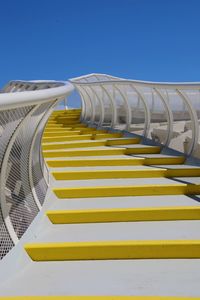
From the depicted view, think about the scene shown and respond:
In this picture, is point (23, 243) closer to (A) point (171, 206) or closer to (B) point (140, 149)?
(A) point (171, 206)

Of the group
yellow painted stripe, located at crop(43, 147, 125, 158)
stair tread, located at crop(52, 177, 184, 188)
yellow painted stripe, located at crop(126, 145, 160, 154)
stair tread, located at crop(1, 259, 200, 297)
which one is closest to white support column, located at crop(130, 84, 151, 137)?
yellow painted stripe, located at crop(126, 145, 160, 154)

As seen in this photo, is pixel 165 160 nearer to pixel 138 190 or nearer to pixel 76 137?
pixel 138 190

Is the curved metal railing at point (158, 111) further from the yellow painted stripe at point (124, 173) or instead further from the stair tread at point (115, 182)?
the stair tread at point (115, 182)

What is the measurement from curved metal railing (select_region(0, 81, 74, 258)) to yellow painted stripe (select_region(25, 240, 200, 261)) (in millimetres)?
367

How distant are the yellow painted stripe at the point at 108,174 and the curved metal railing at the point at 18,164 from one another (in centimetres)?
125

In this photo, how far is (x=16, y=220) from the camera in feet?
11.0

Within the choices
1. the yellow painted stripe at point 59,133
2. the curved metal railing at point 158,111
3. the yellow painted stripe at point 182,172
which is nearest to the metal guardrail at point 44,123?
the curved metal railing at point 158,111

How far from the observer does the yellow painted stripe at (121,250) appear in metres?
3.41

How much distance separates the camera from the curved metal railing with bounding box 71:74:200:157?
6.00 m

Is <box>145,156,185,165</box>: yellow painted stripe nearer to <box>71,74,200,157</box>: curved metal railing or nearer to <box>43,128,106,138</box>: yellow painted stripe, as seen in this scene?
<box>71,74,200,157</box>: curved metal railing

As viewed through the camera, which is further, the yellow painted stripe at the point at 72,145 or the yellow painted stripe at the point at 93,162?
the yellow painted stripe at the point at 72,145

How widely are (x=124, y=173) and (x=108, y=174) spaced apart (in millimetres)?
230

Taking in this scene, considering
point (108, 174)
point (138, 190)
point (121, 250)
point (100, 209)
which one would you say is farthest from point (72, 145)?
point (121, 250)

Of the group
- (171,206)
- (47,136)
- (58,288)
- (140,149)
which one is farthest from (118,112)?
(58,288)
